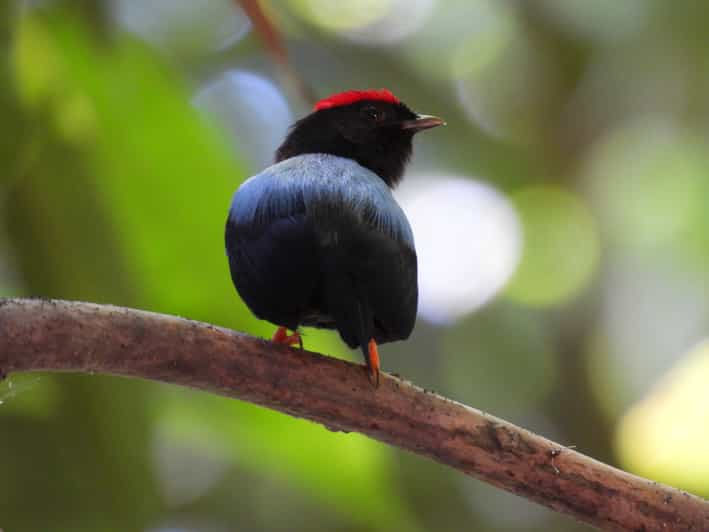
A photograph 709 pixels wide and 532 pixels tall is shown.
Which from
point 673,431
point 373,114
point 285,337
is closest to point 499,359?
point 673,431

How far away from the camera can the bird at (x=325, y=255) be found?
2346 millimetres

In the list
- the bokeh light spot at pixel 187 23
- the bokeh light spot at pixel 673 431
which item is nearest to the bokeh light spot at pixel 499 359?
the bokeh light spot at pixel 673 431

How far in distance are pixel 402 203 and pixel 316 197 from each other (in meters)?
3.22

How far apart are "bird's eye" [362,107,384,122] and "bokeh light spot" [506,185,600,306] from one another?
3.30 m

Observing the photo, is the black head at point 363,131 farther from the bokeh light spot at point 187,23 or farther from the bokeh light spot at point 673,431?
the bokeh light spot at point 187,23

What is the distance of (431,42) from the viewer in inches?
283

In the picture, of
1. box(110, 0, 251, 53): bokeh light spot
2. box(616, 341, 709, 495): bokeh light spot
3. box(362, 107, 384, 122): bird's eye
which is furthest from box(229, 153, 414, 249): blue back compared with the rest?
box(110, 0, 251, 53): bokeh light spot

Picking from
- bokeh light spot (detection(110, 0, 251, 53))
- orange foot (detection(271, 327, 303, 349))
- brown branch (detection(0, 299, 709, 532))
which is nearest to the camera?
brown branch (detection(0, 299, 709, 532))

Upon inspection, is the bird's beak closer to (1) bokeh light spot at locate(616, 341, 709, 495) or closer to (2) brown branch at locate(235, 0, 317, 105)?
(2) brown branch at locate(235, 0, 317, 105)

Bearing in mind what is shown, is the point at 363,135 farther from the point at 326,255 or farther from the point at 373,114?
the point at 326,255

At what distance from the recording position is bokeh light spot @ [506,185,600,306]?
6582 mm

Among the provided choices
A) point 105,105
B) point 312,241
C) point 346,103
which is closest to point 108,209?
point 105,105

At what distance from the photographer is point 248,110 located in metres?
6.76

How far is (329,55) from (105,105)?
11.4 feet
